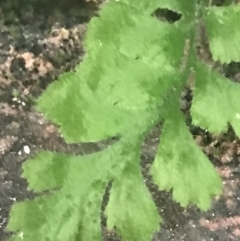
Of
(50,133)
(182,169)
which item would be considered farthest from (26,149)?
(182,169)

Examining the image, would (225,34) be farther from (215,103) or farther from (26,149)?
(26,149)

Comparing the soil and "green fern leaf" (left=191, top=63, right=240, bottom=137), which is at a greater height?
"green fern leaf" (left=191, top=63, right=240, bottom=137)

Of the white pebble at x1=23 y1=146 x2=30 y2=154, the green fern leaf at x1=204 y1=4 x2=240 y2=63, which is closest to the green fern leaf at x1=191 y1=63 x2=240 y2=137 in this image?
the green fern leaf at x1=204 y1=4 x2=240 y2=63

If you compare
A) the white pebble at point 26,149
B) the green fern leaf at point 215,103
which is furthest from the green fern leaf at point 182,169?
the white pebble at point 26,149

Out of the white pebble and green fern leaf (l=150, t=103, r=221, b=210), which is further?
the white pebble

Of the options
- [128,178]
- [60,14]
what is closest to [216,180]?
[128,178]

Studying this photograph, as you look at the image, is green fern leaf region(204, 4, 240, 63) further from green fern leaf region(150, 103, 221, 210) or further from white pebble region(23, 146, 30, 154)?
white pebble region(23, 146, 30, 154)

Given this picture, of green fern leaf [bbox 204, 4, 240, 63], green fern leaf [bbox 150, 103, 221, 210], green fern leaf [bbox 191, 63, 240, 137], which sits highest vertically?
green fern leaf [bbox 204, 4, 240, 63]

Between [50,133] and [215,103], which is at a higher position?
[215,103]

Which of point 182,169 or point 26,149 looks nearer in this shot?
point 182,169
